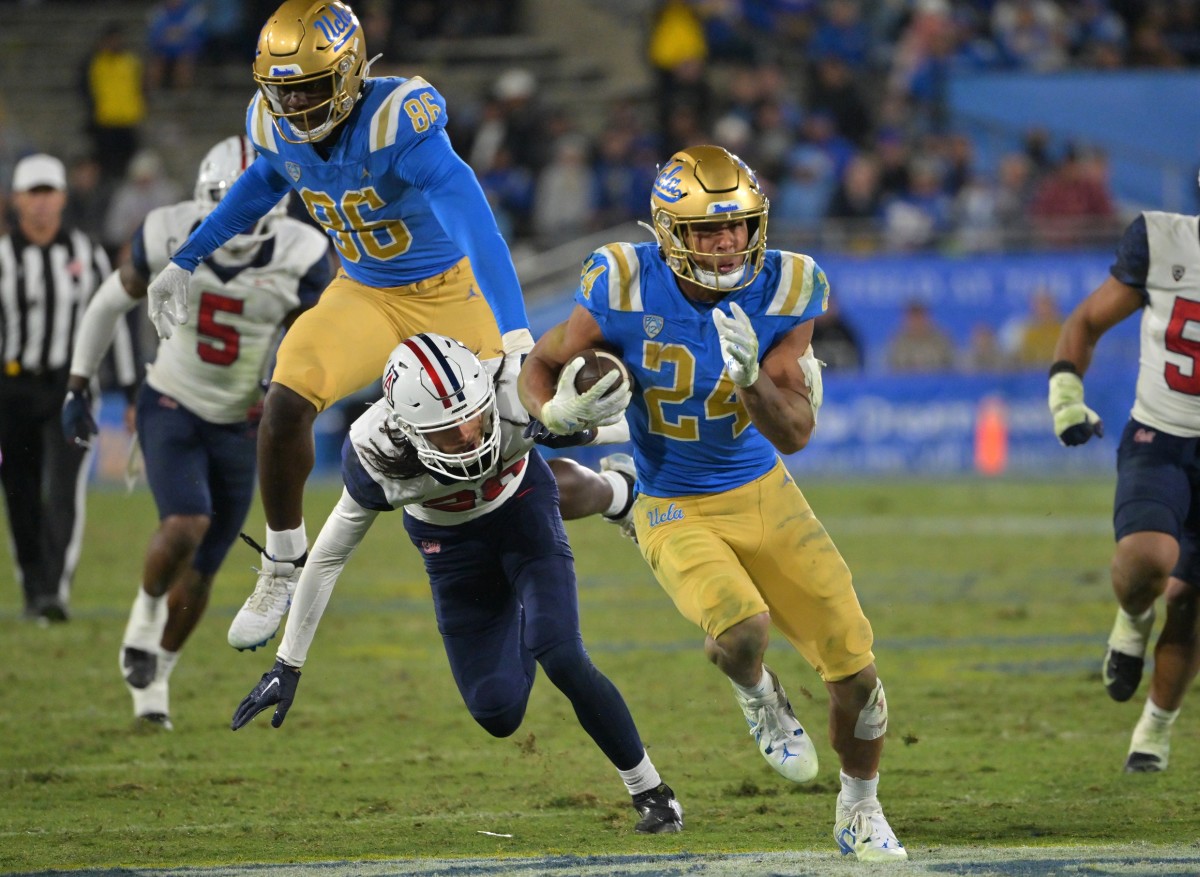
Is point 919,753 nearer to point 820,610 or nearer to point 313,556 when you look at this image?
point 820,610

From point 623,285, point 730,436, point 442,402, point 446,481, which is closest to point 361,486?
point 446,481

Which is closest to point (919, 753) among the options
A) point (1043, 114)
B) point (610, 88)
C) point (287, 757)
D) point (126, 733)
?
point (287, 757)

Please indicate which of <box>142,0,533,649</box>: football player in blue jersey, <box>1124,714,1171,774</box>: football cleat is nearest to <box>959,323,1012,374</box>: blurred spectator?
<box>1124,714,1171,774</box>: football cleat

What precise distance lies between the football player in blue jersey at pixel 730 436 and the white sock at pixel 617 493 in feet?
3.00

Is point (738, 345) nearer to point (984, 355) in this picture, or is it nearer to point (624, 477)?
point (624, 477)

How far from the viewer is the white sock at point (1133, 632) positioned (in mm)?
5836

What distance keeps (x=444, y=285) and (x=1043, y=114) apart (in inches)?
488

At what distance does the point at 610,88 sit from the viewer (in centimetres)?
1842

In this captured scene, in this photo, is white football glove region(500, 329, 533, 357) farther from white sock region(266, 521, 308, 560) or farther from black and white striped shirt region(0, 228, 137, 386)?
black and white striped shirt region(0, 228, 137, 386)

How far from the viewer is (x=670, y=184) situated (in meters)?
4.86

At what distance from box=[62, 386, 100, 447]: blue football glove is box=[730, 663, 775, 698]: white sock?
118 inches

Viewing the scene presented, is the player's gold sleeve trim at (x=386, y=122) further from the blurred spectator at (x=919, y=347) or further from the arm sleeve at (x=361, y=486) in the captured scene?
the blurred spectator at (x=919, y=347)

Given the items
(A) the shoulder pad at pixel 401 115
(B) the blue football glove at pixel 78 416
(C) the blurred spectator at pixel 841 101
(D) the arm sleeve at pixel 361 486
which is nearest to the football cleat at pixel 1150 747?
(D) the arm sleeve at pixel 361 486

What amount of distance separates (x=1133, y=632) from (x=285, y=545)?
9.36ft
